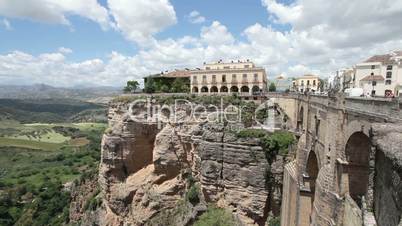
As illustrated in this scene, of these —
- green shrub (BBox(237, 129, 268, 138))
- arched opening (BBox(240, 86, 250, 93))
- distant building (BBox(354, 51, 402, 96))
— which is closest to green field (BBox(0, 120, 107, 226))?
arched opening (BBox(240, 86, 250, 93))

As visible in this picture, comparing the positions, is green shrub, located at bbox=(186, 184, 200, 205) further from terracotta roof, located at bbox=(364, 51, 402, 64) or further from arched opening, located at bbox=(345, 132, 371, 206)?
terracotta roof, located at bbox=(364, 51, 402, 64)

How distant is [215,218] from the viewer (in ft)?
82.6

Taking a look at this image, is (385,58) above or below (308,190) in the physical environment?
above

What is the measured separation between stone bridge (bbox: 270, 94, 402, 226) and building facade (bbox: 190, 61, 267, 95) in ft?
54.4

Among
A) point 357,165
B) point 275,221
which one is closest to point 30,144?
point 275,221

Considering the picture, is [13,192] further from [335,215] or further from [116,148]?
[335,215]

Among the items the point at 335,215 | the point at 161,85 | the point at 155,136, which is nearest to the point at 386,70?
the point at 335,215

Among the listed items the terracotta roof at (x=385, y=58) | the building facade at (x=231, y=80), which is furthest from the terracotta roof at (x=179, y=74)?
the terracotta roof at (x=385, y=58)

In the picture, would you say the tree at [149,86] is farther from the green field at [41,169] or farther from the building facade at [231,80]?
the green field at [41,169]

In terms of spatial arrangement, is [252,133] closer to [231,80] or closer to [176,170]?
[176,170]

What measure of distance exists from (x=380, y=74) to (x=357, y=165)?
2038 centimetres

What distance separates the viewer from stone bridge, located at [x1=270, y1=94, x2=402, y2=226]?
278 inches

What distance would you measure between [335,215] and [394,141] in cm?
836

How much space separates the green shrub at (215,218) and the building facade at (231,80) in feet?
60.7
